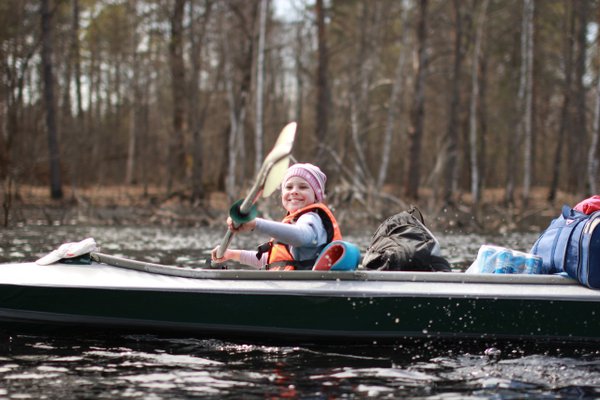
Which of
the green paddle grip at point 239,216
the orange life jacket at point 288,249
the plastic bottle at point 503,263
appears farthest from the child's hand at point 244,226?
the plastic bottle at point 503,263

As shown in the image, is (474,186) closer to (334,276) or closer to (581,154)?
(581,154)

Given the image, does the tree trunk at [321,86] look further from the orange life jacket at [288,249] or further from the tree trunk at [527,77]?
the orange life jacket at [288,249]

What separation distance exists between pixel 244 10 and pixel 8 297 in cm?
1851

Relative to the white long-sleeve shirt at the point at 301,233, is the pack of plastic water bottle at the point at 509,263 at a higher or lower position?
lower

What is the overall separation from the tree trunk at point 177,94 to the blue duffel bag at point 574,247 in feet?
56.2

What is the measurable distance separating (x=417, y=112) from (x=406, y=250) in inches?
641

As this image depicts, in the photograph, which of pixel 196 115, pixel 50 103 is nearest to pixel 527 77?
→ pixel 196 115

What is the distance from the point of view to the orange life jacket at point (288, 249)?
518 centimetres

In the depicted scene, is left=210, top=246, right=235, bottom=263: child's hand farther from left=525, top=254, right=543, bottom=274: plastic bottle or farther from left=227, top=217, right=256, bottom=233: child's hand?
left=525, top=254, right=543, bottom=274: plastic bottle

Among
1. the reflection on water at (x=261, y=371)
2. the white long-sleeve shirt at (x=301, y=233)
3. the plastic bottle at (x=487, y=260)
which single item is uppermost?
the white long-sleeve shirt at (x=301, y=233)

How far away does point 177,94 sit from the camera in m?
22.7

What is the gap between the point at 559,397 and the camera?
3.92 metres

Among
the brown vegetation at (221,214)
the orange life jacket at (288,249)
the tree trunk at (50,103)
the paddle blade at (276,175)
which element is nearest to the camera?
the paddle blade at (276,175)

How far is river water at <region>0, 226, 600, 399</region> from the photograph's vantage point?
156 inches
